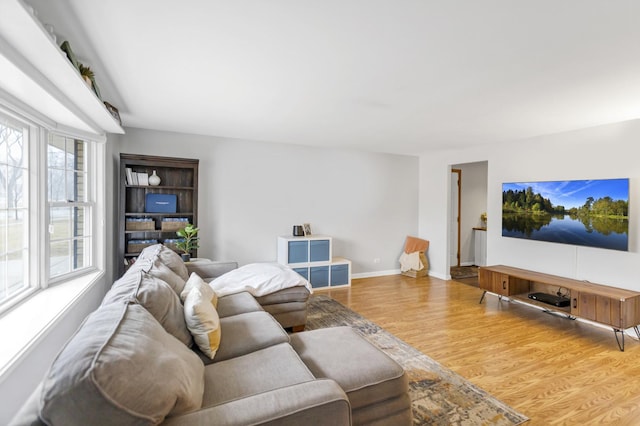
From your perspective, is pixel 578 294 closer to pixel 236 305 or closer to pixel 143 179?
pixel 236 305

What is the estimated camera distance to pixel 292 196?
5.45 meters

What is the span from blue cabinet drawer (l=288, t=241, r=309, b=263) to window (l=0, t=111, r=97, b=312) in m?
2.55

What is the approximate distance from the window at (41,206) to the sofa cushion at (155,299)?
954 mm

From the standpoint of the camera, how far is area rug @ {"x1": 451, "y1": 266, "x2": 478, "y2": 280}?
20.4 ft

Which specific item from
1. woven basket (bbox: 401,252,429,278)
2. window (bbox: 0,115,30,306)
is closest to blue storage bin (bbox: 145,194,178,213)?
window (bbox: 0,115,30,306)

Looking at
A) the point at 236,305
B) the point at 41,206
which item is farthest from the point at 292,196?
the point at 41,206

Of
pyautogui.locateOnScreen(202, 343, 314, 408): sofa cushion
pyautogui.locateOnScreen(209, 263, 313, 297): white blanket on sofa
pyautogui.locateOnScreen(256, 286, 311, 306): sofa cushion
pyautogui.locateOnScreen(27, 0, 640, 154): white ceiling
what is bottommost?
pyautogui.locateOnScreen(256, 286, 311, 306): sofa cushion

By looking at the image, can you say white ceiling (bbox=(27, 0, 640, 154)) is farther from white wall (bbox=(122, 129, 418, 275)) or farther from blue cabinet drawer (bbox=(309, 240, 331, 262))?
blue cabinet drawer (bbox=(309, 240, 331, 262))

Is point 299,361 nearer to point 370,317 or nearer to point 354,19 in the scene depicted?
point 354,19

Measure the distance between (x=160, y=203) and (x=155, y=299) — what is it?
302cm

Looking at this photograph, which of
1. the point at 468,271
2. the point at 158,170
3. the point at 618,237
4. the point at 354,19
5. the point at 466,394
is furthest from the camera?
the point at 468,271

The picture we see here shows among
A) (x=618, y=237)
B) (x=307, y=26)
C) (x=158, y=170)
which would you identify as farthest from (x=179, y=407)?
(x=618, y=237)

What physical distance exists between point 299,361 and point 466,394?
142cm

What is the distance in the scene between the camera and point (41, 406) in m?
0.93
